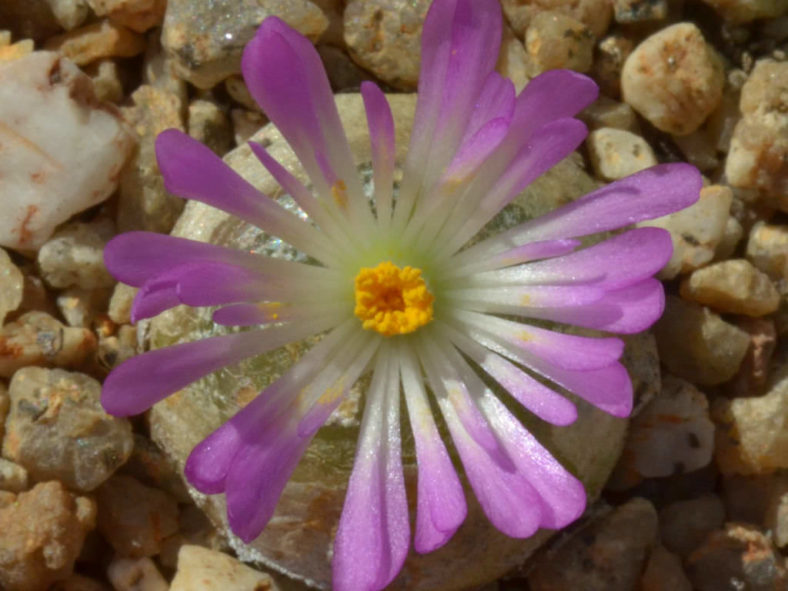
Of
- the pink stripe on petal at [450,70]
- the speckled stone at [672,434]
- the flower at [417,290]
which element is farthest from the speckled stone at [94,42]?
the speckled stone at [672,434]

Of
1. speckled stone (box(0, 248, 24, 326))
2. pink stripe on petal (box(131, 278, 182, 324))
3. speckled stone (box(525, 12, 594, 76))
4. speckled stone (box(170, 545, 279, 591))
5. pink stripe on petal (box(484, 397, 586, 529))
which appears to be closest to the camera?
pink stripe on petal (box(131, 278, 182, 324))

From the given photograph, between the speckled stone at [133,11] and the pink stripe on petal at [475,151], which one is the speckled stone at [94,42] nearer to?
the speckled stone at [133,11]

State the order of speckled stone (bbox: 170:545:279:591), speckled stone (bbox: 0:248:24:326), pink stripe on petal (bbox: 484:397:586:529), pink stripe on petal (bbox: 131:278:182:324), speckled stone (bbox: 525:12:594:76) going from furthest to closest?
speckled stone (bbox: 525:12:594:76) < speckled stone (bbox: 0:248:24:326) < speckled stone (bbox: 170:545:279:591) < pink stripe on petal (bbox: 484:397:586:529) < pink stripe on petal (bbox: 131:278:182:324)

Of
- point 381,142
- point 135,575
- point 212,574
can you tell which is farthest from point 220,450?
point 135,575

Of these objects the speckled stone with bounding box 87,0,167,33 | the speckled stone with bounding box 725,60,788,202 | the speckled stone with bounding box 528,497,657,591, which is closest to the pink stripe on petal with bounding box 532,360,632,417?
the speckled stone with bounding box 528,497,657,591

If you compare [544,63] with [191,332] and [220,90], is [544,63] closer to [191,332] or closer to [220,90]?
[220,90]

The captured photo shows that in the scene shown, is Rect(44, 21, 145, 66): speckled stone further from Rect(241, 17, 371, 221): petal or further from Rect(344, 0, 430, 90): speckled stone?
Rect(241, 17, 371, 221): petal
